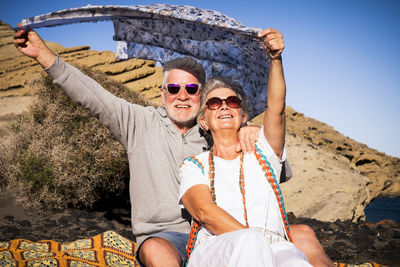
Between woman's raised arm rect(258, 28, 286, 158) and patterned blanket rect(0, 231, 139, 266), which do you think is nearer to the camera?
woman's raised arm rect(258, 28, 286, 158)

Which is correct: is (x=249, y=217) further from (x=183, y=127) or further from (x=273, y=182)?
(x=183, y=127)

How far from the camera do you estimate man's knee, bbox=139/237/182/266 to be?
214 cm

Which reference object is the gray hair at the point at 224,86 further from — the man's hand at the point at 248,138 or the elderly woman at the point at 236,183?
the man's hand at the point at 248,138

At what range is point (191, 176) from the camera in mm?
2201

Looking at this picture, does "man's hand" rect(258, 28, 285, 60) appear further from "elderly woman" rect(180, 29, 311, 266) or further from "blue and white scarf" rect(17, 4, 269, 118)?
"blue and white scarf" rect(17, 4, 269, 118)

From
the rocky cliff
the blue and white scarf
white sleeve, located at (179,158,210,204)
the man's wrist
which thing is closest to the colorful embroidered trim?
white sleeve, located at (179,158,210,204)

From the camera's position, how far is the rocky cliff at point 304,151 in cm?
1138

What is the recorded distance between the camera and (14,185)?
21.6 ft

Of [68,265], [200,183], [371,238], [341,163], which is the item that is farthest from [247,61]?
[341,163]

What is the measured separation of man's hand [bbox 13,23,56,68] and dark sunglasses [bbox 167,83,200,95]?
42.1 inches

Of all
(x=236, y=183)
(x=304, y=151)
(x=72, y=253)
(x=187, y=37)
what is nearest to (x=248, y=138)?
(x=236, y=183)

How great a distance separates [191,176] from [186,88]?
1108mm

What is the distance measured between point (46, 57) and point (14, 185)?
5226mm

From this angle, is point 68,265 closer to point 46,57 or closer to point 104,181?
point 46,57
